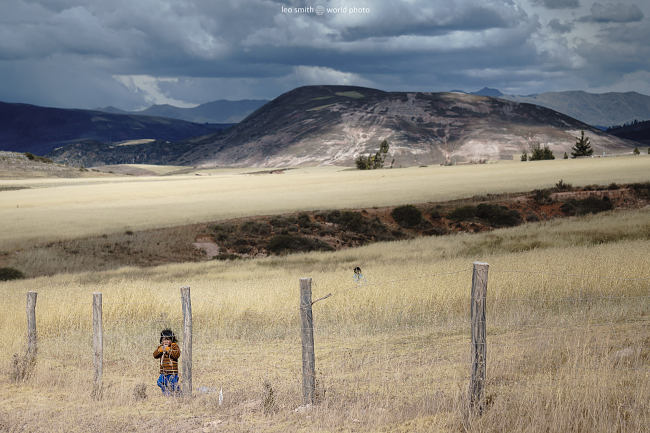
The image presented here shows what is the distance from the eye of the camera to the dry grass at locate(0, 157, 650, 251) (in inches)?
1969

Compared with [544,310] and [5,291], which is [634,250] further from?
[5,291]

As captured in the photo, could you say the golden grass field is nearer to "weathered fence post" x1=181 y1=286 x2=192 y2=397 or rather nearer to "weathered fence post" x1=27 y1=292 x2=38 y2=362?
"weathered fence post" x1=181 y1=286 x2=192 y2=397

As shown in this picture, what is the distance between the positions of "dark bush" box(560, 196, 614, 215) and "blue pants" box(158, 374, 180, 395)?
49.4 meters

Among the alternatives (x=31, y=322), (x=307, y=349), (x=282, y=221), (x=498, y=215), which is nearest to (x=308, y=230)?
(x=282, y=221)

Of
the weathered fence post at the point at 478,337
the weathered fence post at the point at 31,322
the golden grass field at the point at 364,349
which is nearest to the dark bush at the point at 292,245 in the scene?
the golden grass field at the point at 364,349

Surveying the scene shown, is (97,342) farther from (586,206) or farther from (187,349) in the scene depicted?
(586,206)

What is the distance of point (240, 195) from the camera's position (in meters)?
76.6

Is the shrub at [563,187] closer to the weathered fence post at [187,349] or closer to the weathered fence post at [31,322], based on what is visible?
the weathered fence post at [31,322]

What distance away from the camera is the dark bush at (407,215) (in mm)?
53312

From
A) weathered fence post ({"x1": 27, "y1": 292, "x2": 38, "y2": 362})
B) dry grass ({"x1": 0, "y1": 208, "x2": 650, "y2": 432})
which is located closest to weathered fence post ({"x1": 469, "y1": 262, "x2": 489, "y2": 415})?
dry grass ({"x1": 0, "y1": 208, "x2": 650, "y2": 432})

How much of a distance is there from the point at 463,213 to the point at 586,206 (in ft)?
36.7

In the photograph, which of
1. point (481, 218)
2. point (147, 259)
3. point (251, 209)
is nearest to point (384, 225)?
point (481, 218)

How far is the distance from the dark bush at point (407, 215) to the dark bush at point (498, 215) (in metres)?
5.28

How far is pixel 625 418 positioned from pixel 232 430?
5.11m
